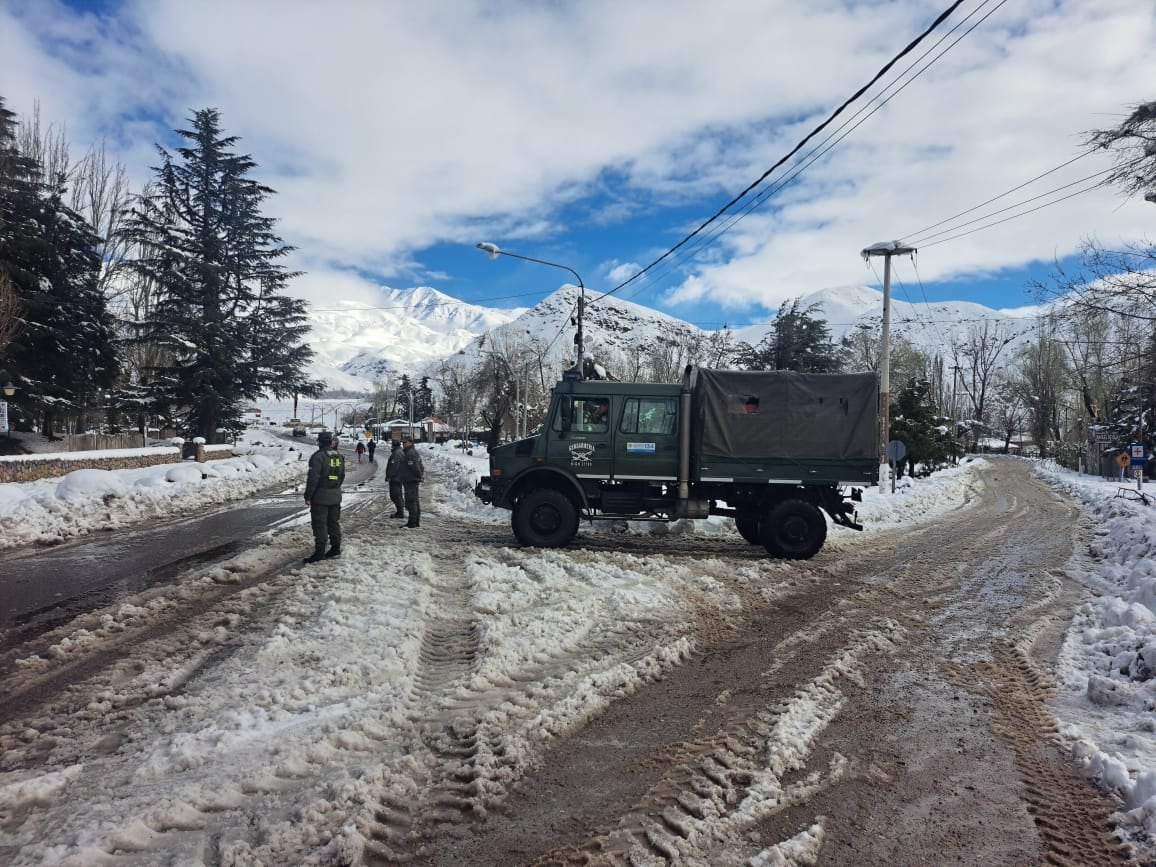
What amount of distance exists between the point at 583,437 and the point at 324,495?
13.4 feet

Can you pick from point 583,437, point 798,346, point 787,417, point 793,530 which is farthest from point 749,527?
point 798,346

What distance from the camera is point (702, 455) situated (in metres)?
10.6

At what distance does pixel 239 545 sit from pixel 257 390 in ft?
103

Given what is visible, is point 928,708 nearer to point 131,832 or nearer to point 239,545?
point 131,832

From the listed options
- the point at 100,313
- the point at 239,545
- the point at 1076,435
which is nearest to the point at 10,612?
the point at 239,545

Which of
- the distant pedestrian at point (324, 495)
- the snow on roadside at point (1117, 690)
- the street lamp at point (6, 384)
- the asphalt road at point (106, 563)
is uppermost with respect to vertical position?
the street lamp at point (6, 384)

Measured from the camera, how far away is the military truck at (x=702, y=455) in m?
10.5

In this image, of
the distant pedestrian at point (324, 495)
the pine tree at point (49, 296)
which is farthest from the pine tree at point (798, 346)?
the pine tree at point (49, 296)

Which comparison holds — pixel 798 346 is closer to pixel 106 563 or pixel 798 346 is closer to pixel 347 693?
pixel 106 563

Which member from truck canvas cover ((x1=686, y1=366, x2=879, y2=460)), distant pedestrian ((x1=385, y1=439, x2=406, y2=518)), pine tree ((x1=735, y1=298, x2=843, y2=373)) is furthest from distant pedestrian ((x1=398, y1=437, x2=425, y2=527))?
pine tree ((x1=735, y1=298, x2=843, y2=373))

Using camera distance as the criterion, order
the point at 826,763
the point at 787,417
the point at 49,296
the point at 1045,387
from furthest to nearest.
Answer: the point at 1045,387
the point at 49,296
the point at 787,417
the point at 826,763

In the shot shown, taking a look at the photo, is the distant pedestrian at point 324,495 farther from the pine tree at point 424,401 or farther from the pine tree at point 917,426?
the pine tree at point 424,401

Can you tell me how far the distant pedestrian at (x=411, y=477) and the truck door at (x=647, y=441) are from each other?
4.82 metres

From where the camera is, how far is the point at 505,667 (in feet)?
16.8
